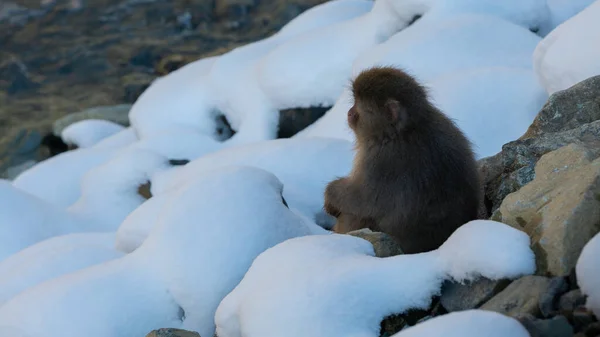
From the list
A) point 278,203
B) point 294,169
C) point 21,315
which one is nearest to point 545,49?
point 294,169

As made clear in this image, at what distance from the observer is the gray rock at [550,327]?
1797mm

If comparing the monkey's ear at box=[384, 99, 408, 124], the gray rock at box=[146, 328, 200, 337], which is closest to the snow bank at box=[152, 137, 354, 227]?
the monkey's ear at box=[384, 99, 408, 124]

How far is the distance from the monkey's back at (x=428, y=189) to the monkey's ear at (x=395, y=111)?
87 mm

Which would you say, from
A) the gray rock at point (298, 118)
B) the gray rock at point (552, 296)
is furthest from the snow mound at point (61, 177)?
the gray rock at point (552, 296)

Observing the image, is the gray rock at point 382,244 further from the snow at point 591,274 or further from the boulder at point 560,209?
the snow at point 591,274

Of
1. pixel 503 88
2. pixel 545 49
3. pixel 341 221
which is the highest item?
pixel 545 49

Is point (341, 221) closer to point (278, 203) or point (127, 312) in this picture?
point (278, 203)

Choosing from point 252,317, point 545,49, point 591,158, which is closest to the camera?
point 252,317

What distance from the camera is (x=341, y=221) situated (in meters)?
3.32

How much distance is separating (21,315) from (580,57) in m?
2.68

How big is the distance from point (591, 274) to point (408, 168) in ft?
3.90

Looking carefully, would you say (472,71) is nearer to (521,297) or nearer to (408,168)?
(408,168)

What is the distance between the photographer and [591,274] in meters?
1.87

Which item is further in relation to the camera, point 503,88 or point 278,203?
point 503,88
